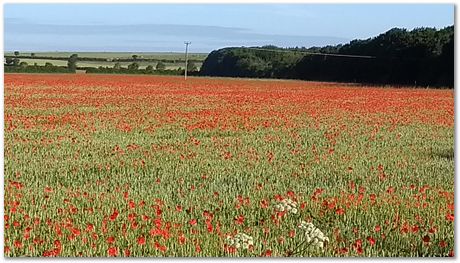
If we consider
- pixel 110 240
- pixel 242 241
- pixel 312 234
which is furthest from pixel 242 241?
pixel 110 240

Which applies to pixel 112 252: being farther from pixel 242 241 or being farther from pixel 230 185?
pixel 230 185

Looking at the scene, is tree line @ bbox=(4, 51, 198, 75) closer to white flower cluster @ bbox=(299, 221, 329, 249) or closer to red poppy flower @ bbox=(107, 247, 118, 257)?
red poppy flower @ bbox=(107, 247, 118, 257)

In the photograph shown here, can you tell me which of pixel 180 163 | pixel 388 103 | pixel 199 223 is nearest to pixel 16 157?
pixel 180 163

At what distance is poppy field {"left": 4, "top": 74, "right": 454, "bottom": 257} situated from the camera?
4184 mm

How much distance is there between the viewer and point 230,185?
6.41 metres

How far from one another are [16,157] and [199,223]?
3.98 meters

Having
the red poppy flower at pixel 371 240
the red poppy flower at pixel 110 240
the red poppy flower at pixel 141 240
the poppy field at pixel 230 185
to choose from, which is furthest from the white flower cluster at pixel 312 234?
the red poppy flower at pixel 110 240

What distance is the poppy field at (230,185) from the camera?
418 cm

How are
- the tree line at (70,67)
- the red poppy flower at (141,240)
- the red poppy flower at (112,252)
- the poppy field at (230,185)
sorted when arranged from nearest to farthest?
the red poppy flower at (112,252)
the red poppy flower at (141,240)
the poppy field at (230,185)
the tree line at (70,67)

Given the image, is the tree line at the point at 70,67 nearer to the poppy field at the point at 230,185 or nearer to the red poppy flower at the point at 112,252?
the poppy field at the point at 230,185

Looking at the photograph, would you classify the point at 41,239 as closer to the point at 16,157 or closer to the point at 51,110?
the point at 16,157

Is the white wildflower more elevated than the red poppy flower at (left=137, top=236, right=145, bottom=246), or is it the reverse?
the white wildflower

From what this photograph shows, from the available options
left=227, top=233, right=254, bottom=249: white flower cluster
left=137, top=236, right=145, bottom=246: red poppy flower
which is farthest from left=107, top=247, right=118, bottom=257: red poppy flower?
left=227, top=233, right=254, bottom=249: white flower cluster

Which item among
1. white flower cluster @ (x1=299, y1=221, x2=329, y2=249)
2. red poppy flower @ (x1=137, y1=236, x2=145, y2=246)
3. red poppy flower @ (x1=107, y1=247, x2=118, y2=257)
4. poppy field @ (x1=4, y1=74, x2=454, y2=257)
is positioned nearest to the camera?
white flower cluster @ (x1=299, y1=221, x2=329, y2=249)
